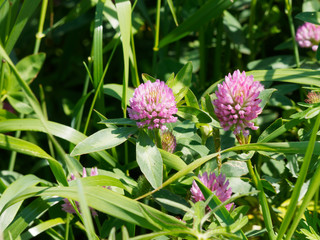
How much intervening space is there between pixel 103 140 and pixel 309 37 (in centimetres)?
89

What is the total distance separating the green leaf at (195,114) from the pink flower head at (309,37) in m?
0.67

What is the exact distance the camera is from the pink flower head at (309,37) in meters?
1.63

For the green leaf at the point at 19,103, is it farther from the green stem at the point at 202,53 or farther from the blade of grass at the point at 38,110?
the green stem at the point at 202,53

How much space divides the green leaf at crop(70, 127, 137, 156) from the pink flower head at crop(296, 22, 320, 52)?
78cm

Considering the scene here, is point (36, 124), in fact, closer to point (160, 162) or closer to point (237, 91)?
point (160, 162)

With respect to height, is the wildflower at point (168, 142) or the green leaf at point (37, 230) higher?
the wildflower at point (168, 142)

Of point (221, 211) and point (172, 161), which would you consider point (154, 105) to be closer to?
point (172, 161)

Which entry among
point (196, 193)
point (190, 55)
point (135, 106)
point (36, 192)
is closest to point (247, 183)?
point (196, 193)

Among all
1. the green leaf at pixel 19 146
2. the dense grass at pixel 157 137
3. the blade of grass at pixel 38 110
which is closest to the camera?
the blade of grass at pixel 38 110

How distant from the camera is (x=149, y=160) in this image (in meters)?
1.11

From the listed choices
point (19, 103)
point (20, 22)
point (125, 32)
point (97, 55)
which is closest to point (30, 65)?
point (19, 103)

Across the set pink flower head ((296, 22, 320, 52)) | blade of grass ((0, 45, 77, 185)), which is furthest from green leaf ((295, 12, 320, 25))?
blade of grass ((0, 45, 77, 185))

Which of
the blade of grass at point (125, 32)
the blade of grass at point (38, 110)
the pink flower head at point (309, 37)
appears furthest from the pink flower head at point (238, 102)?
the pink flower head at point (309, 37)

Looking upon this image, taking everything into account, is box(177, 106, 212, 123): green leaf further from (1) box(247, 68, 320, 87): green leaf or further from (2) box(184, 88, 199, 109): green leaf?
(1) box(247, 68, 320, 87): green leaf
